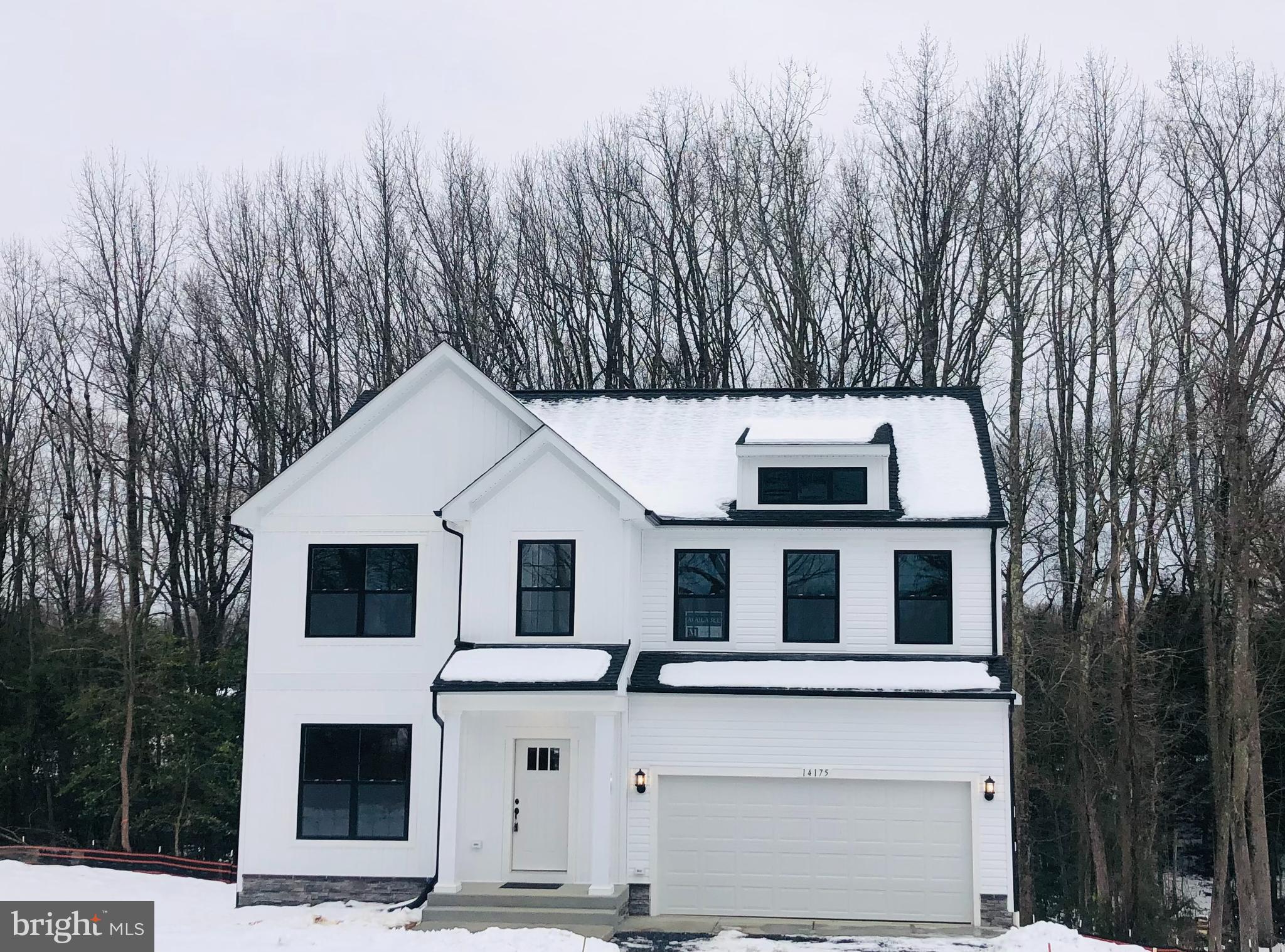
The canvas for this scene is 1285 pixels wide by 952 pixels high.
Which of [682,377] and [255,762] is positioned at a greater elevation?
[682,377]

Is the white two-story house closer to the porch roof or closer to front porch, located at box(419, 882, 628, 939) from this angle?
the porch roof

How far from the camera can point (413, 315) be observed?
125ft

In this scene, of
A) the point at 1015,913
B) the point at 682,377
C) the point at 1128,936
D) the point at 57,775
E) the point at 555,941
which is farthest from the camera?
the point at 682,377

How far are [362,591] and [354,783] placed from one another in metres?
3.01

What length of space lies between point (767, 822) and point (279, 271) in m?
26.3

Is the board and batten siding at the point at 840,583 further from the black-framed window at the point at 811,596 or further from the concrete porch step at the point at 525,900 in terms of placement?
the concrete porch step at the point at 525,900

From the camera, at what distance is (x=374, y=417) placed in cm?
2036

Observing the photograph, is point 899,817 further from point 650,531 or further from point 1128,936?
point 1128,936

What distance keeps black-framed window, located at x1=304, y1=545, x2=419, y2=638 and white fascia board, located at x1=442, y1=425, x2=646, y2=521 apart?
1373mm

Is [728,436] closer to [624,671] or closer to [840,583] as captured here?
[840,583]

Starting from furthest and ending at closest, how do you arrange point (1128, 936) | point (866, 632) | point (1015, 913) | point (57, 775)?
point (57, 775) → point (1128, 936) → point (866, 632) → point (1015, 913)

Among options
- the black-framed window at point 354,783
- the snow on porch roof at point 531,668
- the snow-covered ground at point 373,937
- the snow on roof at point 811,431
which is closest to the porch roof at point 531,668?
the snow on porch roof at point 531,668

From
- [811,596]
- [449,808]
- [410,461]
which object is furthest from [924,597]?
[410,461]

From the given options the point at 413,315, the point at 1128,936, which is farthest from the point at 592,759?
the point at 413,315
